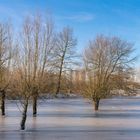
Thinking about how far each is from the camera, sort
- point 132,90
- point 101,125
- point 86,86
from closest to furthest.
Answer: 1. point 101,125
2. point 86,86
3. point 132,90

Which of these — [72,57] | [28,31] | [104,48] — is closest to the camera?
[28,31]

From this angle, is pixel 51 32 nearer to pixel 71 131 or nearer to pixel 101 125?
pixel 101 125

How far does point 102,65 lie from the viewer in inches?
1305

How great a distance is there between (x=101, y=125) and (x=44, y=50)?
21.7 ft

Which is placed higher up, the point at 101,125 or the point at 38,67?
the point at 38,67

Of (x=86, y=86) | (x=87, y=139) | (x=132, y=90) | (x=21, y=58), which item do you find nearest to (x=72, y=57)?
(x=132, y=90)

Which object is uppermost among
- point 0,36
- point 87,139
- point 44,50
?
point 0,36

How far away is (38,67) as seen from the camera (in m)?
20.5

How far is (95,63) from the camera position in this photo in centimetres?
3278

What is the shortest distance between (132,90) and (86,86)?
1892 cm

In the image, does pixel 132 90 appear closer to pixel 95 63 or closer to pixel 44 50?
pixel 95 63

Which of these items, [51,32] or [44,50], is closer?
[44,50]

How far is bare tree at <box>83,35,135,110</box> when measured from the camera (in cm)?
2978

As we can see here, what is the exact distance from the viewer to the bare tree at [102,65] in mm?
29781
